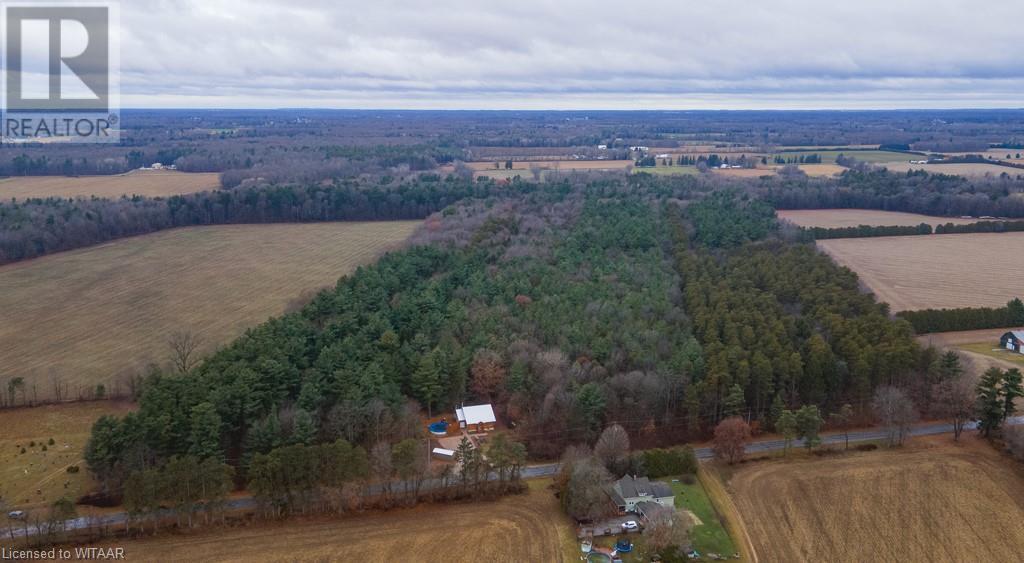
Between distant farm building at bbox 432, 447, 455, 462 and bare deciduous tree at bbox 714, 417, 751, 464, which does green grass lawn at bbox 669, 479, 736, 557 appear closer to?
bare deciduous tree at bbox 714, 417, 751, 464

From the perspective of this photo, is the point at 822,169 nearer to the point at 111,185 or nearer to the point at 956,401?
the point at 956,401

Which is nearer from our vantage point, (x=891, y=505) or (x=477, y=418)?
(x=891, y=505)

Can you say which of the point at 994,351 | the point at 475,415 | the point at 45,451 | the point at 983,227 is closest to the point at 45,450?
the point at 45,451

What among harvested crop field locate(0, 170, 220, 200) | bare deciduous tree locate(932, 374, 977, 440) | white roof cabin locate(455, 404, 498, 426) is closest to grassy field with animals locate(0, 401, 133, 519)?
white roof cabin locate(455, 404, 498, 426)

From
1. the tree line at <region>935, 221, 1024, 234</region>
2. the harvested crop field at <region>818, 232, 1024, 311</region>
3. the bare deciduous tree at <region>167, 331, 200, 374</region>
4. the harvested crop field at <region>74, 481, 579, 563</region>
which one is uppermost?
the tree line at <region>935, 221, 1024, 234</region>

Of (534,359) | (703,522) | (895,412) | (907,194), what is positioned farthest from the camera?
(907,194)

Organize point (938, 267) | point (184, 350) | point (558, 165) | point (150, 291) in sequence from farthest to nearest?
point (558, 165) < point (938, 267) < point (150, 291) < point (184, 350)

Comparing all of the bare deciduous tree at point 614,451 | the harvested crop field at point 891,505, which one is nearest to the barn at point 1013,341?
the harvested crop field at point 891,505

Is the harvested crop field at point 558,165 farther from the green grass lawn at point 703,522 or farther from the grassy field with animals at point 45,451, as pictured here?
the green grass lawn at point 703,522

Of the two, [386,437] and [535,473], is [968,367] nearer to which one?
[535,473]
